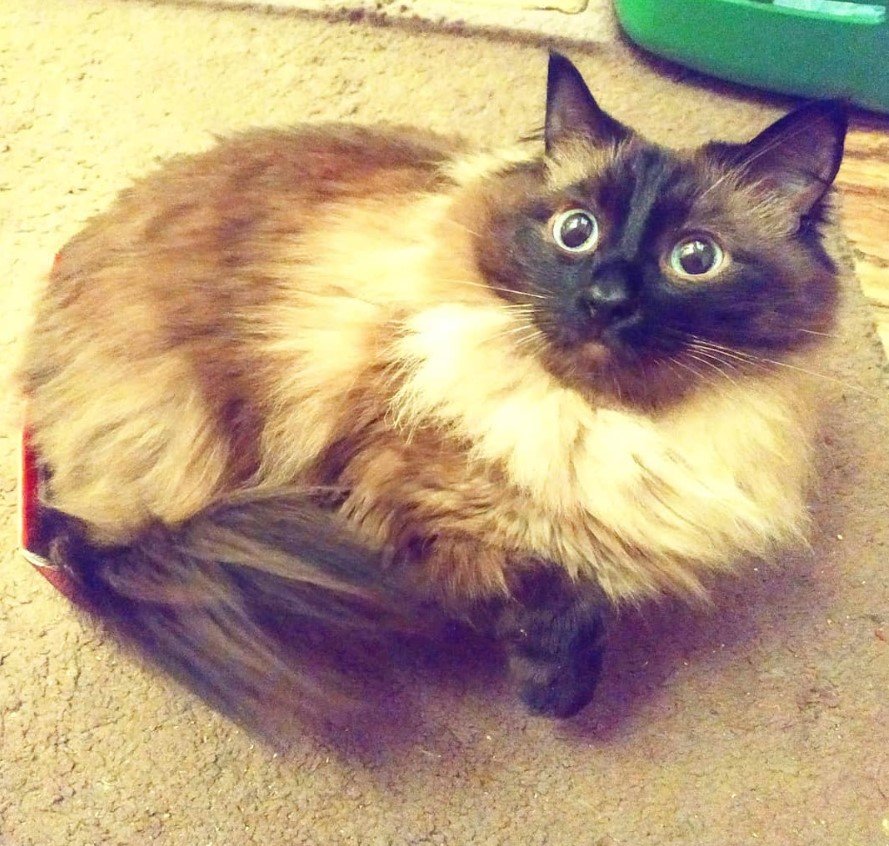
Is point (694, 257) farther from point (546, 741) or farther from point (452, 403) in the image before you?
point (546, 741)

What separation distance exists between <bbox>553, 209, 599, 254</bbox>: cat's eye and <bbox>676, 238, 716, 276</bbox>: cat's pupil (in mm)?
94

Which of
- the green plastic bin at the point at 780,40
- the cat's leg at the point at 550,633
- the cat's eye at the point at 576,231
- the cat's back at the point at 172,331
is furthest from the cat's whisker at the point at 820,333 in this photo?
the green plastic bin at the point at 780,40

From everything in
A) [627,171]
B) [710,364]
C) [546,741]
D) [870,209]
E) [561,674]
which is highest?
[627,171]

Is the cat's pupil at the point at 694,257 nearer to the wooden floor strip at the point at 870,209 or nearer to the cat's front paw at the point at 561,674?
the cat's front paw at the point at 561,674

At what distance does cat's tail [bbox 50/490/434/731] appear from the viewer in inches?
35.5

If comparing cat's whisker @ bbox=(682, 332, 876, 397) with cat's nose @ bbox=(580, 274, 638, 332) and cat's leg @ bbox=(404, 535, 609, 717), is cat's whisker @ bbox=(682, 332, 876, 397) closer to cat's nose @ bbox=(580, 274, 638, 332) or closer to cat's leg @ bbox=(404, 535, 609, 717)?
cat's nose @ bbox=(580, 274, 638, 332)

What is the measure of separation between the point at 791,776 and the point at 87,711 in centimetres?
90

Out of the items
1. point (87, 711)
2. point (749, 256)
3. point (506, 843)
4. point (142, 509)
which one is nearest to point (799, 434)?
point (749, 256)

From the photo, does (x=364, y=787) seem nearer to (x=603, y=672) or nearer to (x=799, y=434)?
(x=603, y=672)

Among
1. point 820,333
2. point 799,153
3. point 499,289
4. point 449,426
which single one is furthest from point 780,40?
point 449,426

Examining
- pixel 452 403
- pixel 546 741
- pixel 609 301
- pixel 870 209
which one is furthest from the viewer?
pixel 870 209

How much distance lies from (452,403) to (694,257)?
0.31m

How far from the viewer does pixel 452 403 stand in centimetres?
93

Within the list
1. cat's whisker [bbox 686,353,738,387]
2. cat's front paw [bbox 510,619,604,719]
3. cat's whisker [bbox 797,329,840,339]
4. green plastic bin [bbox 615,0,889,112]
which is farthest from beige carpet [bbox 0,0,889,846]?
green plastic bin [bbox 615,0,889,112]
